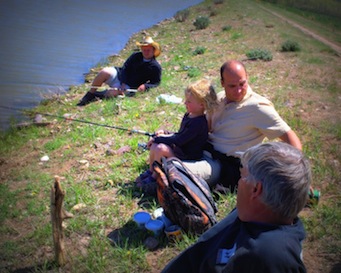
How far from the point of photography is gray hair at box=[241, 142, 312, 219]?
1578mm

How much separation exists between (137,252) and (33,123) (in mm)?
4390

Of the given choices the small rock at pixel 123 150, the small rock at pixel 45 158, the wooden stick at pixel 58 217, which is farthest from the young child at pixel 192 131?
the small rock at pixel 45 158

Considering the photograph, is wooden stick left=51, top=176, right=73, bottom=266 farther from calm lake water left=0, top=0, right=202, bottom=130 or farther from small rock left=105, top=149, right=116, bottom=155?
calm lake water left=0, top=0, right=202, bottom=130

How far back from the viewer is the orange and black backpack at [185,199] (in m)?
3.14

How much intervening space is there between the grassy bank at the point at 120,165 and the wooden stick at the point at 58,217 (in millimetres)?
127

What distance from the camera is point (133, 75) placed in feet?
25.2

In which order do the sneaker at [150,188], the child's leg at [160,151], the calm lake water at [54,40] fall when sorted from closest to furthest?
the child's leg at [160,151], the sneaker at [150,188], the calm lake water at [54,40]

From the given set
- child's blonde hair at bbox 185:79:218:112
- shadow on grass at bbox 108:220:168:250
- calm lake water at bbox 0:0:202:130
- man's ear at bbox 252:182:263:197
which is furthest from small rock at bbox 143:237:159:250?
calm lake water at bbox 0:0:202:130

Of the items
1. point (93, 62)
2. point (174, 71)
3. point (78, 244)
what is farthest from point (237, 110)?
point (93, 62)

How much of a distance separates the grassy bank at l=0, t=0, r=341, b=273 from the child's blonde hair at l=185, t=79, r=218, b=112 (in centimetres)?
102

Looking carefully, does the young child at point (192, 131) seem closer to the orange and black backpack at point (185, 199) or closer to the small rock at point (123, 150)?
the orange and black backpack at point (185, 199)

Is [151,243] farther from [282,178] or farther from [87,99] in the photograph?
[87,99]

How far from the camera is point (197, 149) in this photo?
12.8ft

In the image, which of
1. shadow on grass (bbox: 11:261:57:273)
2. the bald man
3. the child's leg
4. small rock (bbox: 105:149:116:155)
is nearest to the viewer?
shadow on grass (bbox: 11:261:57:273)
